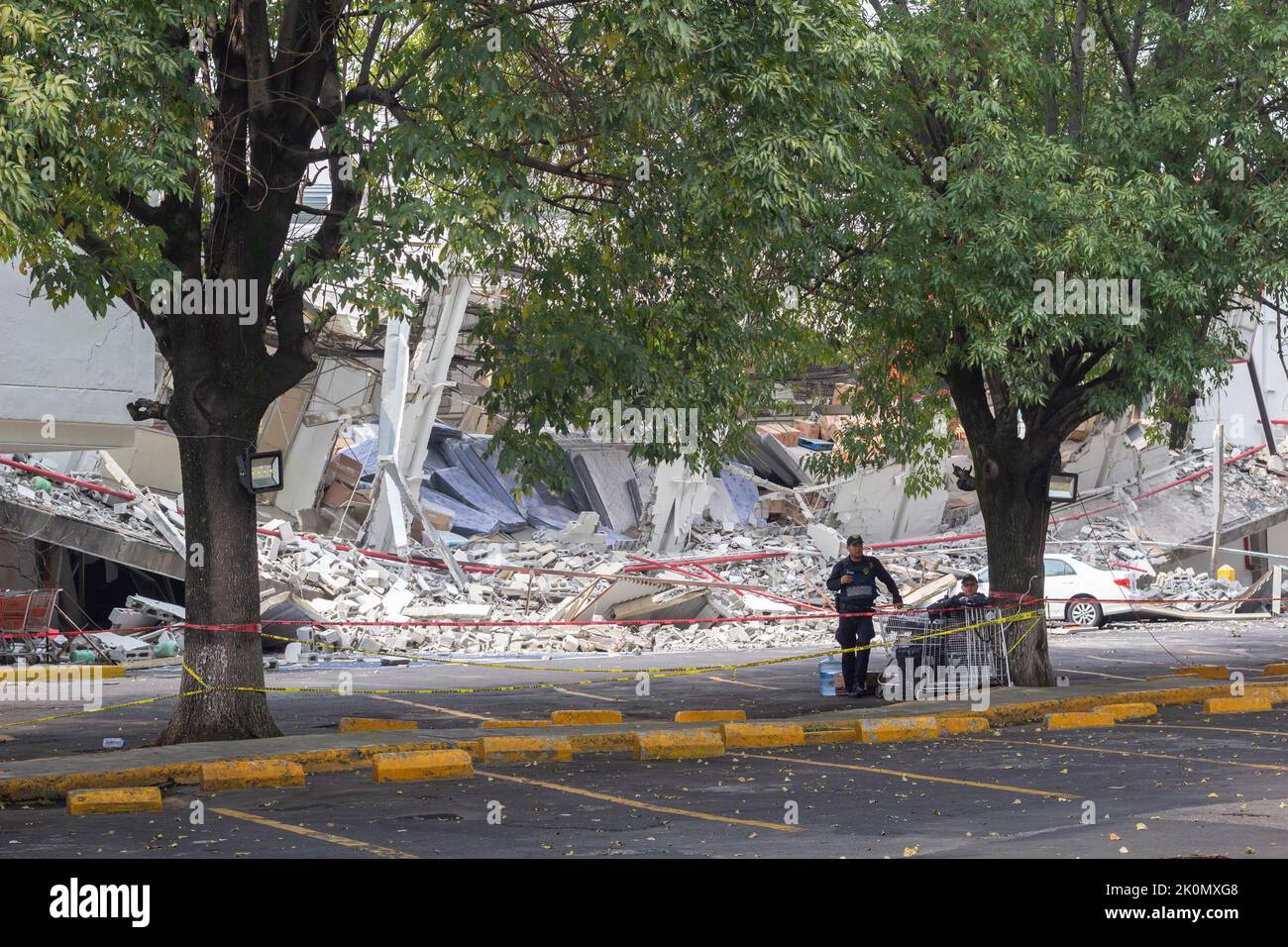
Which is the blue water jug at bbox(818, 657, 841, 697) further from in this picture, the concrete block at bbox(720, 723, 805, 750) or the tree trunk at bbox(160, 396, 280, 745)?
the tree trunk at bbox(160, 396, 280, 745)

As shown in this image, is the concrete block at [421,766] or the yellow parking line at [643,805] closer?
the yellow parking line at [643,805]

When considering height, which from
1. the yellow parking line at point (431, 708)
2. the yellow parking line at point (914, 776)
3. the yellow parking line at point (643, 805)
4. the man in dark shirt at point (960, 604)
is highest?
the man in dark shirt at point (960, 604)

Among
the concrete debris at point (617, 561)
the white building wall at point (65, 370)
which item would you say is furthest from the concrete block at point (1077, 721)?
the white building wall at point (65, 370)

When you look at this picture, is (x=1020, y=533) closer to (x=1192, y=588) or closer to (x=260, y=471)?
(x=260, y=471)

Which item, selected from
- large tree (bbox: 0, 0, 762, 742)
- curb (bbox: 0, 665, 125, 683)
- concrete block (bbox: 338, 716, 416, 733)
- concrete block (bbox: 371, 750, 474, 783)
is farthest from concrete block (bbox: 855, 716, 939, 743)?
curb (bbox: 0, 665, 125, 683)

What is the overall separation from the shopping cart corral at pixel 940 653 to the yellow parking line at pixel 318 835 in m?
8.01

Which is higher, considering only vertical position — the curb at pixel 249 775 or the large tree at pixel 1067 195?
the large tree at pixel 1067 195

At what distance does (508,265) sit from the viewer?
13008 mm

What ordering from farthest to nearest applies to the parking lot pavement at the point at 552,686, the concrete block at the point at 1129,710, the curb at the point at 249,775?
the concrete block at the point at 1129,710
the parking lot pavement at the point at 552,686
the curb at the point at 249,775

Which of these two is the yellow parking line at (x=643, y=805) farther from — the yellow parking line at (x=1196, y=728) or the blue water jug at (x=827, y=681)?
the yellow parking line at (x=1196, y=728)

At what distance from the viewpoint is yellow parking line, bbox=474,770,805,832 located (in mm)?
8625

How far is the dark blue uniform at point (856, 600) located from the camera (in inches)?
607

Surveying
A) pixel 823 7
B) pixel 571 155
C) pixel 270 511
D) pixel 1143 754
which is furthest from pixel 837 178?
pixel 270 511

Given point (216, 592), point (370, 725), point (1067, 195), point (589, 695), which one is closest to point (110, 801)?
point (216, 592)
